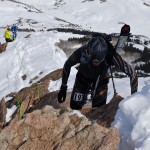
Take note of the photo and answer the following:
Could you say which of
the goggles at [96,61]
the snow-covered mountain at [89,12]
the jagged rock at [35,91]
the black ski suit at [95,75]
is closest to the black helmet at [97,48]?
the goggles at [96,61]

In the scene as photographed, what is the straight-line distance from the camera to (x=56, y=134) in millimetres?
6910

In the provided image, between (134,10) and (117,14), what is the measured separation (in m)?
11.5

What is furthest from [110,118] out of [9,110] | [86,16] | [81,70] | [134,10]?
[134,10]

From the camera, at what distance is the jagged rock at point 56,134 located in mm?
6375

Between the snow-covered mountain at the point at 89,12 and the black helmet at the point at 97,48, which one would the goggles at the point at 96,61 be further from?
the snow-covered mountain at the point at 89,12

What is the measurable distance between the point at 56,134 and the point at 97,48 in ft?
6.27

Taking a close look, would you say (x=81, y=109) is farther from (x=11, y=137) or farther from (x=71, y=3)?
(x=71, y=3)

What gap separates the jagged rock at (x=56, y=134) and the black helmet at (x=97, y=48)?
131 centimetres

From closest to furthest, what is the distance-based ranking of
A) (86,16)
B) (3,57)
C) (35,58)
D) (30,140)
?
(30,140) → (35,58) → (3,57) → (86,16)

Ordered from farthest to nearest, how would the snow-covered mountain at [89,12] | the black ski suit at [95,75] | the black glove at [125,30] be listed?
1. the snow-covered mountain at [89,12]
2. the black glove at [125,30]
3. the black ski suit at [95,75]

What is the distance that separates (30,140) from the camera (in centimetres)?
695

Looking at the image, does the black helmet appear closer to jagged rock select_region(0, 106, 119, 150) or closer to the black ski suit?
the black ski suit

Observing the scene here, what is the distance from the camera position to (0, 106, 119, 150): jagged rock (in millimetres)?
6375

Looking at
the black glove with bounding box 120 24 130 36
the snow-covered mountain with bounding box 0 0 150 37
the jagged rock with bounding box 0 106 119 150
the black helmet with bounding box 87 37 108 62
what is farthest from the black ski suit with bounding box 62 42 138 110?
the snow-covered mountain with bounding box 0 0 150 37
